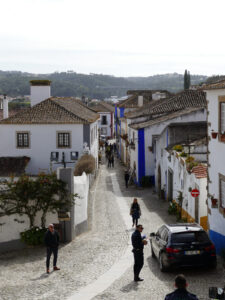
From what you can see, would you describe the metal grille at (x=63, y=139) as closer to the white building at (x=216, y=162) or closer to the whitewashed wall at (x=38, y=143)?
the whitewashed wall at (x=38, y=143)

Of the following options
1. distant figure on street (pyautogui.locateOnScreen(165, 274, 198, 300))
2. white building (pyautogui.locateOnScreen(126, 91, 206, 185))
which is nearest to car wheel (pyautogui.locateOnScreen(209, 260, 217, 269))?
distant figure on street (pyautogui.locateOnScreen(165, 274, 198, 300))

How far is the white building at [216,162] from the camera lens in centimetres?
1456

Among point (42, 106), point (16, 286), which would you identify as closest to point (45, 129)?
point (42, 106)

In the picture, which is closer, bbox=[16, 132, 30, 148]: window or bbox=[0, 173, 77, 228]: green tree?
bbox=[0, 173, 77, 228]: green tree

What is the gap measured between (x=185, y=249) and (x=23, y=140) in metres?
26.1

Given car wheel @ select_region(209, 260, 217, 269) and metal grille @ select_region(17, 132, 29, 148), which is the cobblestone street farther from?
metal grille @ select_region(17, 132, 29, 148)

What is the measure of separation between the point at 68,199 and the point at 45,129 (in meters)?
19.7

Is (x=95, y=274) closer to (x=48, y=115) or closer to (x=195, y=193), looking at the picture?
(x=195, y=193)

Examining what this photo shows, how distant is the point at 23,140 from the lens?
3681cm

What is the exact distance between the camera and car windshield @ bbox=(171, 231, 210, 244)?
41.9ft

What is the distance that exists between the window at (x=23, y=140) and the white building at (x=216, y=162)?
23110mm

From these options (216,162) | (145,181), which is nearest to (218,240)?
(216,162)

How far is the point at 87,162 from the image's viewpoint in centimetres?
3089

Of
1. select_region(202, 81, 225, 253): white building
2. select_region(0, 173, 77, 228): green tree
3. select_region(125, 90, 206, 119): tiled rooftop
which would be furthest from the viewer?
select_region(125, 90, 206, 119): tiled rooftop
